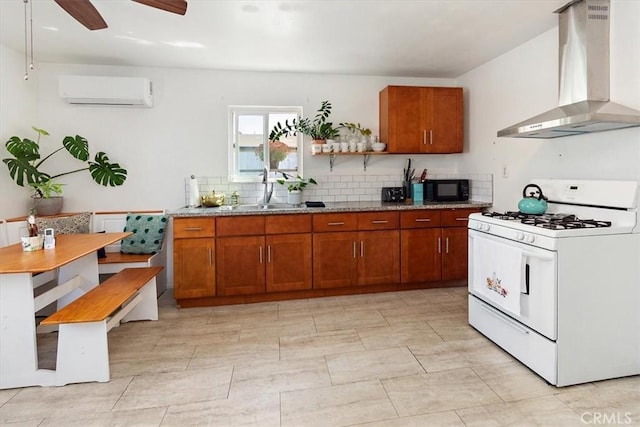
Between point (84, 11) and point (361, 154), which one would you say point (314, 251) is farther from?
point (84, 11)

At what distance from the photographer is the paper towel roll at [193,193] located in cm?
374

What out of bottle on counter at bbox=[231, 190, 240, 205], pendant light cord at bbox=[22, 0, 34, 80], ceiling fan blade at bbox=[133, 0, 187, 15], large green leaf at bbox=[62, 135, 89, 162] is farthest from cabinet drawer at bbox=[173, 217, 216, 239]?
ceiling fan blade at bbox=[133, 0, 187, 15]

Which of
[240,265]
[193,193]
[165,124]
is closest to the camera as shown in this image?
[240,265]

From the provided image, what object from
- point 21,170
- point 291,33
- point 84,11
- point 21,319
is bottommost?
point 21,319

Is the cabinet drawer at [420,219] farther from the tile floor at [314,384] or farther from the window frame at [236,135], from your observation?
the window frame at [236,135]

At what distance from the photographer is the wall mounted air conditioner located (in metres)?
3.52

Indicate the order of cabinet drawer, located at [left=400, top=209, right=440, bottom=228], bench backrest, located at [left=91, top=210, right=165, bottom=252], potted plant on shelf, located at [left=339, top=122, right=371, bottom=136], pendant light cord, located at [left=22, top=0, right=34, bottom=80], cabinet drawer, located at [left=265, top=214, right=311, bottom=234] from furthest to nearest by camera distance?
potted plant on shelf, located at [left=339, top=122, right=371, bottom=136]
bench backrest, located at [left=91, top=210, right=165, bottom=252]
cabinet drawer, located at [left=400, top=209, right=440, bottom=228]
cabinet drawer, located at [left=265, top=214, right=311, bottom=234]
pendant light cord, located at [left=22, top=0, right=34, bottom=80]

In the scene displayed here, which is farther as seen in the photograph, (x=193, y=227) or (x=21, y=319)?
(x=193, y=227)

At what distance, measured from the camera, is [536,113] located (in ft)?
10.3

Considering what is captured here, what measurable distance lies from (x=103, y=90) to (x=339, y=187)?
265cm

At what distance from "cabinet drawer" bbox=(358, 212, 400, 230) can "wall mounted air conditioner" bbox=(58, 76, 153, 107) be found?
8.35 ft

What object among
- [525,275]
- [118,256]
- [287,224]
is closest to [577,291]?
[525,275]

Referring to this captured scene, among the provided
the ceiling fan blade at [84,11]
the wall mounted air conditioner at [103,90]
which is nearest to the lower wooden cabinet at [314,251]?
the wall mounted air conditioner at [103,90]

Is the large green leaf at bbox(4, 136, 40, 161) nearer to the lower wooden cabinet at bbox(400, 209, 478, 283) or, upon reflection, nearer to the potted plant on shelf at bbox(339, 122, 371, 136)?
the potted plant on shelf at bbox(339, 122, 371, 136)
